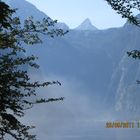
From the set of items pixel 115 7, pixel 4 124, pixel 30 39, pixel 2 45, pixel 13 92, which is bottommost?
pixel 4 124

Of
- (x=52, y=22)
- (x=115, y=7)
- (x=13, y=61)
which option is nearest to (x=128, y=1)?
(x=115, y=7)

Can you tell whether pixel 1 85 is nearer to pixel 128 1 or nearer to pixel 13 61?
pixel 13 61

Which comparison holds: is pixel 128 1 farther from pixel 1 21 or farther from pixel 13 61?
pixel 1 21

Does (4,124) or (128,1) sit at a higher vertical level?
(128,1)

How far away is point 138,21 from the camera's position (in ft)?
56.3

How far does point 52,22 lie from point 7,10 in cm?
477

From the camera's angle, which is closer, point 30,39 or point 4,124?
point 4,124

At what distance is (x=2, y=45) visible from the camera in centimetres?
1517

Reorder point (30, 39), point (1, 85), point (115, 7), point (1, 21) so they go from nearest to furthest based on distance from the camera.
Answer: point (1, 21)
point (1, 85)
point (30, 39)
point (115, 7)

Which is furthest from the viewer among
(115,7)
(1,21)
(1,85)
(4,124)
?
(115,7)

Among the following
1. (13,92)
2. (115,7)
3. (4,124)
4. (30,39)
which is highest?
(115,7)

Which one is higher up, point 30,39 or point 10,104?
point 30,39

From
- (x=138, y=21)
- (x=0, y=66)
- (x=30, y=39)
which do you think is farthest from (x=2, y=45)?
(x=138, y=21)

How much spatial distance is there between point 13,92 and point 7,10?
367 centimetres
